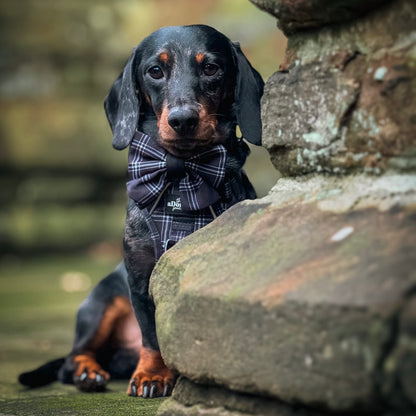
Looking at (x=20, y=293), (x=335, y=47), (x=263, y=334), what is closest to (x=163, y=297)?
(x=263, y=334)

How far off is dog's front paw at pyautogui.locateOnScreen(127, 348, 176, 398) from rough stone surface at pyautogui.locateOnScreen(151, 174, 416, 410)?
2.13 ft

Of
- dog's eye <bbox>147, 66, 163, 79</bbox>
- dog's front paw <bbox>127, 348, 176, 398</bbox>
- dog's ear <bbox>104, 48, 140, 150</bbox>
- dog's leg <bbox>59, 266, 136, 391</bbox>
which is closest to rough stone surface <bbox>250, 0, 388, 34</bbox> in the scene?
dog's eye <bbox>147, 66, 163, 79</bbox>

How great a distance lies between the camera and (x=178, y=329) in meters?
1.62

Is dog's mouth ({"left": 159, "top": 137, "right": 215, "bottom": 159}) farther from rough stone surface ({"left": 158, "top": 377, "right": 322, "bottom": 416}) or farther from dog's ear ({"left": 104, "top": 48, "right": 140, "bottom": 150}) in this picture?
rough stone surface ({"left": 158, "top": 377, "right": 322, "bottom": 416})

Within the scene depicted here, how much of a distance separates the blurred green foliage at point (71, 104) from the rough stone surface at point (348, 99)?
22.6ft

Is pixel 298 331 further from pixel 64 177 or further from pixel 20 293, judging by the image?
pixel 64 177

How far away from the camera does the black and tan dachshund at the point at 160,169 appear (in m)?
2.42

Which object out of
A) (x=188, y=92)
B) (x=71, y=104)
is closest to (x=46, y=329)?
(x=188, y=92)

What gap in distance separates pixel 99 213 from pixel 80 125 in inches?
47.7

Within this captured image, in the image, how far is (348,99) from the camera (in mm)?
1575

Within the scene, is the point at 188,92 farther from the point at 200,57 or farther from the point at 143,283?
the point at 143,283

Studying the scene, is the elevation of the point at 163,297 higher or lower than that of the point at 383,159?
lower

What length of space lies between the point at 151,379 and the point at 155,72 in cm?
124

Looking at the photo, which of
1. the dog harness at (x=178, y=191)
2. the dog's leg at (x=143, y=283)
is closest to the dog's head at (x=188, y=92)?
the dog harness at (x=178, y=191)
